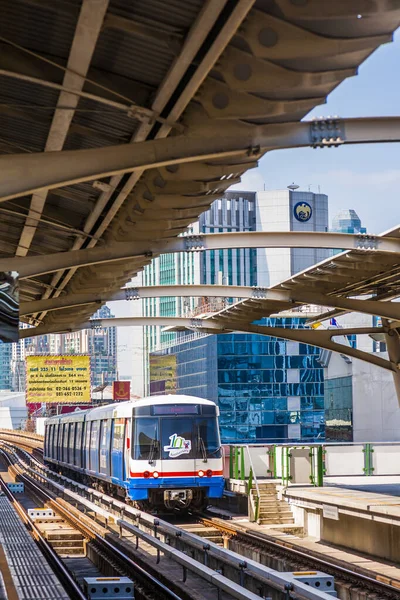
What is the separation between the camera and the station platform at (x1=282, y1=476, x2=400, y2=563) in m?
17.5

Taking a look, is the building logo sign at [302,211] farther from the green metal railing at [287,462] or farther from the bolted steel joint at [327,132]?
the bolted steel joint at [327,132]

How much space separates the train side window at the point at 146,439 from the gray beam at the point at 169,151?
13472 millimetres

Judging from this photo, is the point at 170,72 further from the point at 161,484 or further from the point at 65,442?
the point at 65,442

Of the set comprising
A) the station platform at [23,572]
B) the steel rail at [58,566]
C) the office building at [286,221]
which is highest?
the office building at [286,221]

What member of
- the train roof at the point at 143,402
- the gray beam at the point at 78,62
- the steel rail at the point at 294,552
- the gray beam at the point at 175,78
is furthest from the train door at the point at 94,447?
the gray beam at the point at 78,62

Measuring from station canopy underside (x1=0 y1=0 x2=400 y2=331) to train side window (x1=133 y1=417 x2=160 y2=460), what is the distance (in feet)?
29.7

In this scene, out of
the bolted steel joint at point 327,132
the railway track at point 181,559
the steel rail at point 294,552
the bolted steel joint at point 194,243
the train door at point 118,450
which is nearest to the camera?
the bolted steel joint at point 327,132

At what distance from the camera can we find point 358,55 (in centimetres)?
877

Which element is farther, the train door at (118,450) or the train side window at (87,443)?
the train side window at (87,443)

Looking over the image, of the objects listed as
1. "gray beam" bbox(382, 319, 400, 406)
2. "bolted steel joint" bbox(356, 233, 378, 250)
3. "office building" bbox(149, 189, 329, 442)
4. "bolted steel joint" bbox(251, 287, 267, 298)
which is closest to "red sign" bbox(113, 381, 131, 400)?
"office building" bbox(149, 189, 329, 442)

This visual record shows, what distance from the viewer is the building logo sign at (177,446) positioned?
2338 centimetres

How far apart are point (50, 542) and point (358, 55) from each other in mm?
13450

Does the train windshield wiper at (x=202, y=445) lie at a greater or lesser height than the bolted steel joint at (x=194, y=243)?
lesser

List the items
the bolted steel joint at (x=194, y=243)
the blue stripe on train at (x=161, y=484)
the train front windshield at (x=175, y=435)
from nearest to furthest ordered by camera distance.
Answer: the bolted steel joint at (x=194, y=243), the blue stripe on train at (x=161, y=484), the train front windshield at (x=175, y=435)
